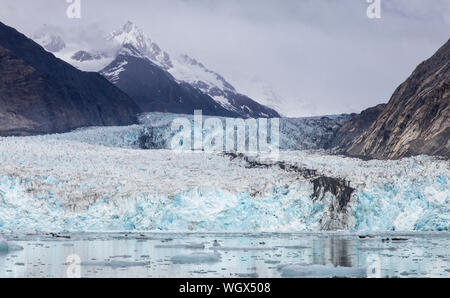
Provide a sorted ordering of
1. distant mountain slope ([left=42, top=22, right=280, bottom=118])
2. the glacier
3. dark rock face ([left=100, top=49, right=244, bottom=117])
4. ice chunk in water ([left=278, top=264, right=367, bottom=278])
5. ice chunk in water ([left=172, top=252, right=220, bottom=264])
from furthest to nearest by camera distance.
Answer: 1. distant mountain slope ([left=42, top=22, right=280, bottom=118])
2. dark rock face ([left=100, top=49, right=244, bottom=117])
3. the glacier
4. ice chunk in water ([left=172, top=252, right=220, bottom=264])
5. ice chunk in water ([left=278, top=264, right=367, bottom=278])

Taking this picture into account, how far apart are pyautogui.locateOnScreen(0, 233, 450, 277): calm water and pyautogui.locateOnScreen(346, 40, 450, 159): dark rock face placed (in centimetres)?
1513

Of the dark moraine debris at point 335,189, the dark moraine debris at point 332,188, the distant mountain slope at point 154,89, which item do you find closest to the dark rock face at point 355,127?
the dark moraine debris at point 332,188

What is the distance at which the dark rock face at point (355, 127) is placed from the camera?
186 ft

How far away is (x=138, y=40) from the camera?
525 feet

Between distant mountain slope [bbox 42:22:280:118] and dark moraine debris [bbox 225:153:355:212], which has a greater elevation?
distant mountain slope [bbox 42:22:280:118]

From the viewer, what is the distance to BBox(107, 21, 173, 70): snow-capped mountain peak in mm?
152125

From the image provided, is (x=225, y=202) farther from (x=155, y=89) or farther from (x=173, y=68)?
(x=173, y=68)

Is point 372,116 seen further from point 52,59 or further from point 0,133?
point 52,59

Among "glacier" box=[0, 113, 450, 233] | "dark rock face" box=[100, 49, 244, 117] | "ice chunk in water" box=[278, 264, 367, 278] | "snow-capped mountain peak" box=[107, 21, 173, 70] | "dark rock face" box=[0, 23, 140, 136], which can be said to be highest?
"snow-capped mountain peak" box=[107, 21, 173, 70]

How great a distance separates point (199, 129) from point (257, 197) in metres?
23.5

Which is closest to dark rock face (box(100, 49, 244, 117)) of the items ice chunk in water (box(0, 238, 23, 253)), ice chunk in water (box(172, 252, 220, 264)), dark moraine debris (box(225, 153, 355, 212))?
dark moraine debris (box(225, 153, 355, 212))

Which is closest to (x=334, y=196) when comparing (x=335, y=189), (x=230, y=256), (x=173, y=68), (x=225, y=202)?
(x=335, y=189)

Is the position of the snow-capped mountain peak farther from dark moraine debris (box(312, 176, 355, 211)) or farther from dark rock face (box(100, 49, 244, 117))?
dark moraine debris (box(312, 176, 355, 211))

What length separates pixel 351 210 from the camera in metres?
26.7
